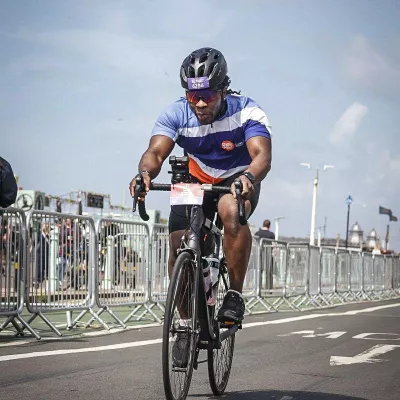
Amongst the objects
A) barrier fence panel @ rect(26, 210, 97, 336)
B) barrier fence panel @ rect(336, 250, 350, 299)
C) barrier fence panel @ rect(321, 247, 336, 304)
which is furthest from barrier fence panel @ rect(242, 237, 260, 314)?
barrier fence panel @ rect(336, 250, 350, 299)

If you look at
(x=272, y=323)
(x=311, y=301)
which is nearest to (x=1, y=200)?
(x=272, y=323)

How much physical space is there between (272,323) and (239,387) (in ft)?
26.1

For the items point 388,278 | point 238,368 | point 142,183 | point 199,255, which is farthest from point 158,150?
point 388,278

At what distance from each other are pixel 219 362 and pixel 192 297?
112 cm

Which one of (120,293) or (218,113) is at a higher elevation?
(218,113)

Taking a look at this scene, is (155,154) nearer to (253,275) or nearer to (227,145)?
(227,145)

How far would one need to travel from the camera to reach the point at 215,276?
6062 mm

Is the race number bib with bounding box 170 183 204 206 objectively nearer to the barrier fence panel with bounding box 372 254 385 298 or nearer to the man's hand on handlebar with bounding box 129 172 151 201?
the man's hand on handlebar with bounding box 129 172 151 201

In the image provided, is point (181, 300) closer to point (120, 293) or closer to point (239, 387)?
point (239, 387)

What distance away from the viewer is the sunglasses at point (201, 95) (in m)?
6.01

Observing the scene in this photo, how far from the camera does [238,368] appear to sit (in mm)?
7977

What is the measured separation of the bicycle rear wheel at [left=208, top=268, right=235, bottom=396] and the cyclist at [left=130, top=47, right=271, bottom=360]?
0.45ft

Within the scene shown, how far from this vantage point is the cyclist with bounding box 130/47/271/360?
5910 millimetres

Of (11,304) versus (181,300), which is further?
(11,304)
